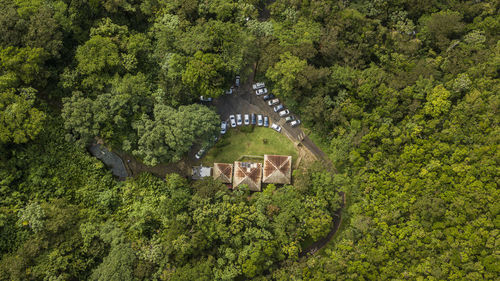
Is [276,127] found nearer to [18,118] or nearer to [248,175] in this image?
[248,175]

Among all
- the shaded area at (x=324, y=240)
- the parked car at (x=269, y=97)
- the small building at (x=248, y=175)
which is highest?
the parked car at (x=269, y=97)

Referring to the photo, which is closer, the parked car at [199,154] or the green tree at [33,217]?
the green tree at [33,217]

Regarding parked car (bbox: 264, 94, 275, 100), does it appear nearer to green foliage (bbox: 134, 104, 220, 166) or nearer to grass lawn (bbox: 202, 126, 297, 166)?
grass lawn (bbox: 202, 126, 297, 166)

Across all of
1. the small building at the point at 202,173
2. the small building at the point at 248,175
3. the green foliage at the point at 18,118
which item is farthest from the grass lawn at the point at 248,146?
the green foliage at the point at 18,118

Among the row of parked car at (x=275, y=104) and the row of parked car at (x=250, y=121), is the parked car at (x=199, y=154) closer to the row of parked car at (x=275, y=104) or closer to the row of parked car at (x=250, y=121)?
the row of parked car at (x=250, y=121)

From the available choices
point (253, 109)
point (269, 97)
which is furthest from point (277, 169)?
point (269, 97)

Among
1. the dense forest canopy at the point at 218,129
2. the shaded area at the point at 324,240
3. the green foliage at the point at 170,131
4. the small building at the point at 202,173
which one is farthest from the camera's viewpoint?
the small building at the point at 202,173
